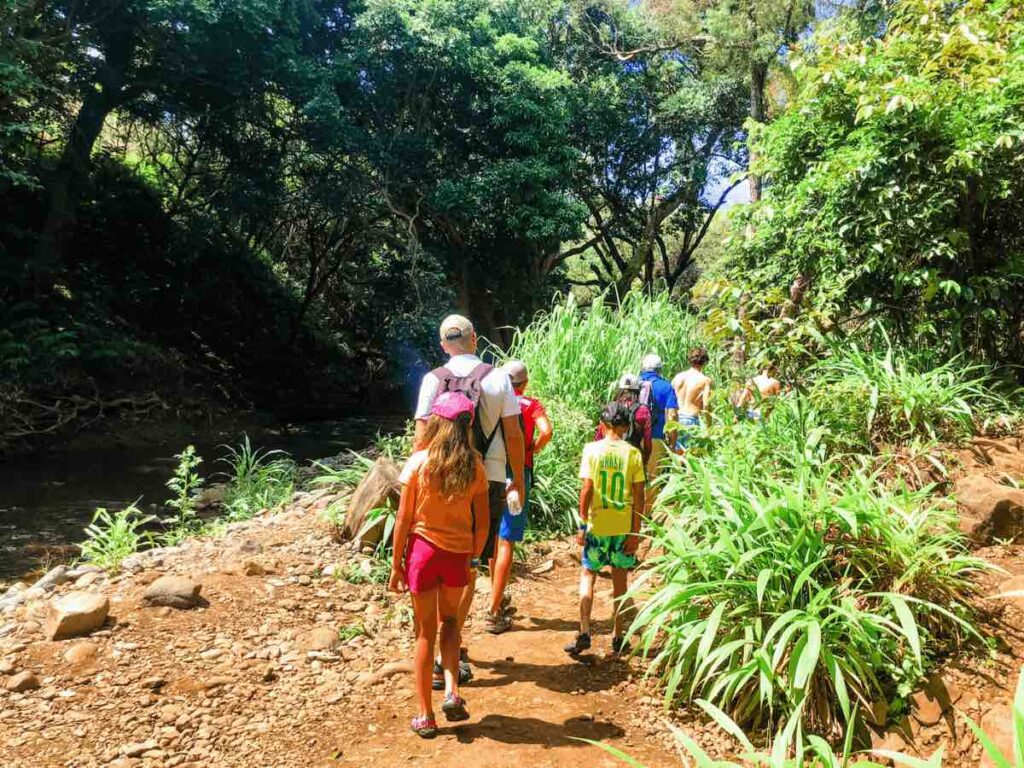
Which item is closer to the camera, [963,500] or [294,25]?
[963,500]

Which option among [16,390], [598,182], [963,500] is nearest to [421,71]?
[598,182]

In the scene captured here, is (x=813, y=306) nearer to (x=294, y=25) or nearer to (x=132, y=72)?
(x=294, y=25)

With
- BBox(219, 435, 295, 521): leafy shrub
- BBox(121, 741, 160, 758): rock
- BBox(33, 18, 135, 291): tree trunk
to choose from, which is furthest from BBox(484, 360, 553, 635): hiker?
A: BBox(33, 18, 135, 291): tree trunk

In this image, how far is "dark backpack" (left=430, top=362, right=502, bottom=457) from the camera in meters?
3.27

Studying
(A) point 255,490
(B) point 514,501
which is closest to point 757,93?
(A) point 255,490

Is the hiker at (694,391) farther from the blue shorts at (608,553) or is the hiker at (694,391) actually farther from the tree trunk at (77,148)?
the tree trunk at (77,148)

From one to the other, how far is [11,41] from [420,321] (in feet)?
26.6

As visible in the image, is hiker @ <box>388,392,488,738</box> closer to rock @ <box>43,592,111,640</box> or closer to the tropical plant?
rock @ <box>43,592,111,640</box>

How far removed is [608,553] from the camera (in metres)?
3.82

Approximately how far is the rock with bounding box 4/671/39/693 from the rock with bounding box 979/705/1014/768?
408 centimetres

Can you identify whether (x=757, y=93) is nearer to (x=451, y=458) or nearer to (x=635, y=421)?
(x=635, y=421)

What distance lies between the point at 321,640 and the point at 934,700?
9.70ft

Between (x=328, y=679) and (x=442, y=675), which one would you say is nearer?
(x=442, y=675)

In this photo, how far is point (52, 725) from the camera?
3.07 m
